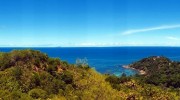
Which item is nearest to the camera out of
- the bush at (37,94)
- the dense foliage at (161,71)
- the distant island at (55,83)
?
the bush at (37,94)

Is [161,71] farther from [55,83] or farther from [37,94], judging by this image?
[37,94]

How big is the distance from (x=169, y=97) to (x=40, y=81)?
14.3m

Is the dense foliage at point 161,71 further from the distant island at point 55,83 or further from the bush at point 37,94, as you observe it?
the bush at point 37,94

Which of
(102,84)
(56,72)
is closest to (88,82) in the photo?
(102,84)

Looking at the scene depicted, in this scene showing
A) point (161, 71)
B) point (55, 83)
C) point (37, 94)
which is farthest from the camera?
point (161, 71)

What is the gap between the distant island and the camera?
31766mm

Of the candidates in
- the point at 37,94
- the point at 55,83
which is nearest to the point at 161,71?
the point at 55,83

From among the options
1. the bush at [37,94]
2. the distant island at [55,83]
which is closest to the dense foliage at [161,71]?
the distant island at [55,83]

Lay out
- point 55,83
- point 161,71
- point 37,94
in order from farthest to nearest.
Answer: point 161,71 → point 55,83 → point 37,94

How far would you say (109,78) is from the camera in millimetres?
40500

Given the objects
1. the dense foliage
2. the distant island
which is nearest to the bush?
the distant island

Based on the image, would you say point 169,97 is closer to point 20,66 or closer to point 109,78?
point 109,78

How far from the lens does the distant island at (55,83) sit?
104ft

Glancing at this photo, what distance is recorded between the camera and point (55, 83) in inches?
1361
